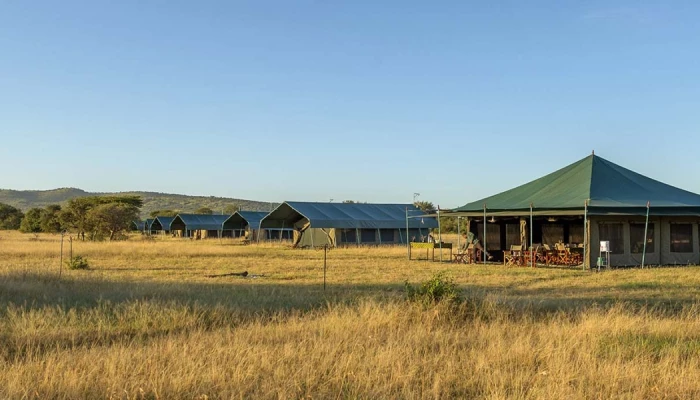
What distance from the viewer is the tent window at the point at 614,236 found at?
2425cm

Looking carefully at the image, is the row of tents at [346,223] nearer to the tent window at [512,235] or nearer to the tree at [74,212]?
the tent window at [512,235]

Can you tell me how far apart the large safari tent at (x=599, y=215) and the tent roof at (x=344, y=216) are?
15467mm

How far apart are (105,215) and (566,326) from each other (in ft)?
162

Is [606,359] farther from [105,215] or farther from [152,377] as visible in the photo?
[105,215]

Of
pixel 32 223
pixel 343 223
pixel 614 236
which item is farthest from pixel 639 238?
pixel 32 223

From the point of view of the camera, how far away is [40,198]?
166500 millimetres

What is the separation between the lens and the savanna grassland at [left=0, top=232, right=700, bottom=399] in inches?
233

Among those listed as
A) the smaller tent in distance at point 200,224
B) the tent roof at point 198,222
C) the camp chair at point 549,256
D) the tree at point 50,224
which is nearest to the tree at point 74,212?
the tree at point 50,224

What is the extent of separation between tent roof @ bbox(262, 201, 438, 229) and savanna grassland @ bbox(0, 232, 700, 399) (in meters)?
28.9

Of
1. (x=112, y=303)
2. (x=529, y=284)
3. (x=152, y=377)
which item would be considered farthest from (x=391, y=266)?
(x=152, y=377)

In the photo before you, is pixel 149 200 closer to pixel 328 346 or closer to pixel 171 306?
pixel 171 306

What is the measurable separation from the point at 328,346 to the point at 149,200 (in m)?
169

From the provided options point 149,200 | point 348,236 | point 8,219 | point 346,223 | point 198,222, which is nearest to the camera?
point 346,223

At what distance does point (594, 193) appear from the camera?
953 inches
